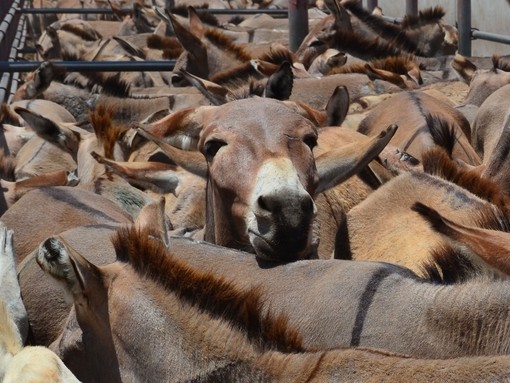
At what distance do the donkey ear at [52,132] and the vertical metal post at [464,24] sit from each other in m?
4.39

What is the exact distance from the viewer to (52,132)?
636 cm

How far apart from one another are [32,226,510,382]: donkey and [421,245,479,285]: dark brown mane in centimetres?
55

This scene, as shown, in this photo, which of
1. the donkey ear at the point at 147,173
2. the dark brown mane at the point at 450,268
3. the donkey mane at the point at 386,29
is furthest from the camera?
the donkey mane at the point at 386,29

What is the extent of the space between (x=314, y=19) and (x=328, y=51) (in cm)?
569

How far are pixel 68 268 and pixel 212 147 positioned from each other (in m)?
1.09

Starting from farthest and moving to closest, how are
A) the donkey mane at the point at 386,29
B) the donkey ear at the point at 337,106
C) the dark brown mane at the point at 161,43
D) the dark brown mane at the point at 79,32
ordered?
1. the dark brown mane at the point at 79,32
2. the dark brown mane at the point at 161,43
3. the donkey mane at the point at 386,29
4. the donkey ear at the point at 337,106

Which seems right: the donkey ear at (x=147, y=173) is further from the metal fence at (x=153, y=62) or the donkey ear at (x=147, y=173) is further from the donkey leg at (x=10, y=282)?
the metal fence at (x=153, y=62)

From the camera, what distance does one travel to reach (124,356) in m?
2.79

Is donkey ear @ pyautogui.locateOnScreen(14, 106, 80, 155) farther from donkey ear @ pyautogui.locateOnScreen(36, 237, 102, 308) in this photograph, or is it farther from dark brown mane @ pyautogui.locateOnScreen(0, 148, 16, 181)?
donkey ear @ pyautogui.locateOnScreen(36, 237, 102, 308)

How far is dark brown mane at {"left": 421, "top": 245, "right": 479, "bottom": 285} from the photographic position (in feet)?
9.35

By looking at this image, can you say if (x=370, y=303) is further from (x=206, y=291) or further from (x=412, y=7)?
(x=412, y=7)

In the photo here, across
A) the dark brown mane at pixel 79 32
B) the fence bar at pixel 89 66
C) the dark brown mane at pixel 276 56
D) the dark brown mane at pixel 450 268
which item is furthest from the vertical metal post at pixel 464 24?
the dark brown mane at pixel 79 32

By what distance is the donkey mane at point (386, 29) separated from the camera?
10.9 m

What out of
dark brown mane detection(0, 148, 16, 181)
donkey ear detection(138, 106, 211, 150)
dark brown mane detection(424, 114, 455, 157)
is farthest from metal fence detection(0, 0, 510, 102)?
donkey ear detection(138, 106, 211, 150)
